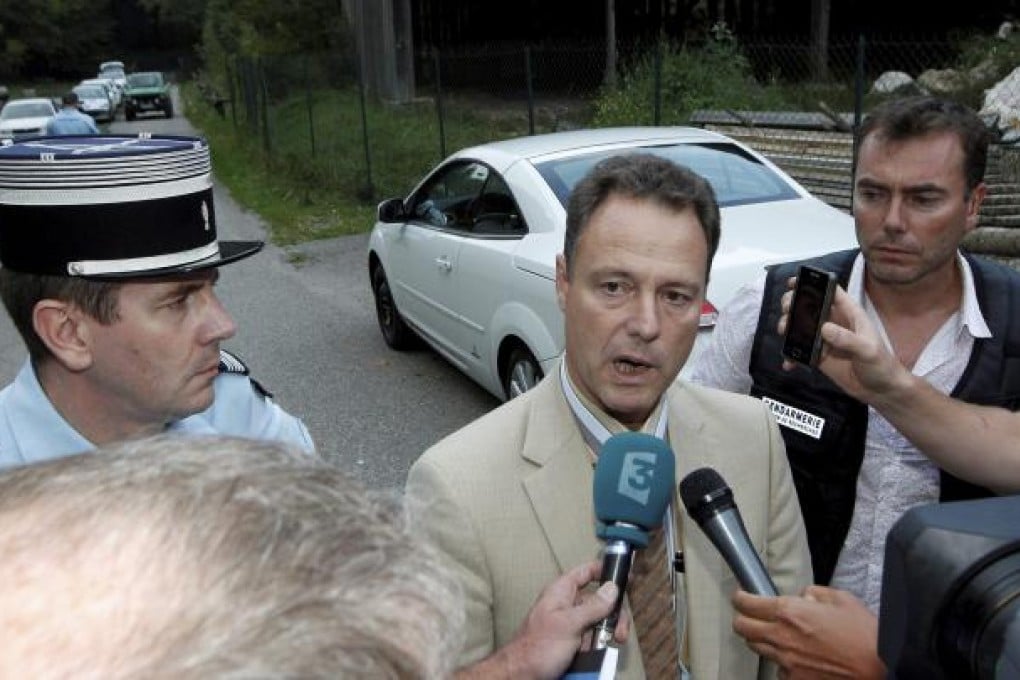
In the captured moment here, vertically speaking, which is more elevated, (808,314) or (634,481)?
(808,314)

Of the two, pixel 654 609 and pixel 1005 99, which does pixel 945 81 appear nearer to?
pixel 1005 99

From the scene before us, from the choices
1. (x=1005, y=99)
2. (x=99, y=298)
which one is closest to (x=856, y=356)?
(x=99, y=298)

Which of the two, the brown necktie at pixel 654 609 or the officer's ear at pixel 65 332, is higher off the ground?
the officer's ear at pixel 65 332

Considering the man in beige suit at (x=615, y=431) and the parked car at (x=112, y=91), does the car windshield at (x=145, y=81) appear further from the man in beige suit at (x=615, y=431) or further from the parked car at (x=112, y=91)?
the man in beige suit at (x=615, y=431)

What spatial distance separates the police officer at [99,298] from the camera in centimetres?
179

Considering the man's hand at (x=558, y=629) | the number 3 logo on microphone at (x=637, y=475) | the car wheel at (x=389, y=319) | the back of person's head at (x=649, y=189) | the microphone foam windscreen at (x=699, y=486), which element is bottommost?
the car wheel at (x=389, y=319)

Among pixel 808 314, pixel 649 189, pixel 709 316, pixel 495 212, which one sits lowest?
pixel 709 316

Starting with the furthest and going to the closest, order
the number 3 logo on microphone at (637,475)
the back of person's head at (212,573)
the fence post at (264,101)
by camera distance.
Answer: the fence post at (264,101), the number 3 logo on microphone at (637,475), the back of person's head at (212,573)

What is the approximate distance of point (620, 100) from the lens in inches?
465

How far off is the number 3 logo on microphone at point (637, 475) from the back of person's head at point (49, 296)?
964mm

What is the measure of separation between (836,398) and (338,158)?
1537 centimetres

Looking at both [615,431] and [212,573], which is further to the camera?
[615,431]

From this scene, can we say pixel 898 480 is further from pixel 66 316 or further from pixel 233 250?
pixel 66 316

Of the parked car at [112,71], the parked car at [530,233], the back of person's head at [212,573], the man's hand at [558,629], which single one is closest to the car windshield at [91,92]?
the parked car at [112,71]
